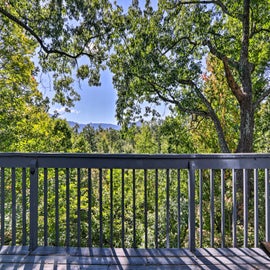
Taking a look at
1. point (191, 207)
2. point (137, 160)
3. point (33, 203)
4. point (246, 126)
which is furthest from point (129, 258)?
point (246, 126)

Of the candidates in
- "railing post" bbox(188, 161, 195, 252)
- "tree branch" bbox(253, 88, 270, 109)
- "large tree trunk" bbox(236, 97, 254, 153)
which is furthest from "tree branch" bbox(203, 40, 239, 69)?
"railing post" bbox(188, 161, 195, 252)

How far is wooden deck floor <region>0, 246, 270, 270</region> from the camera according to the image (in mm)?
2268

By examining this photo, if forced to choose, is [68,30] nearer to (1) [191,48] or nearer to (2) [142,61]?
(2) [142,61]

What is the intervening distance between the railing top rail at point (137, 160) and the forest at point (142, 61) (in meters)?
4.59

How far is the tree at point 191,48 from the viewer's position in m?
7.96

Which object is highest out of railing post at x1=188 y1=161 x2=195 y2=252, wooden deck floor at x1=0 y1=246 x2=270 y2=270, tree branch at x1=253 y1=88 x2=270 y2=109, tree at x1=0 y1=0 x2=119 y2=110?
tree at x1=0 y1=0 x2=119 y2=110

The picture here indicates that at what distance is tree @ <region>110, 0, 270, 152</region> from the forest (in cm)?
3

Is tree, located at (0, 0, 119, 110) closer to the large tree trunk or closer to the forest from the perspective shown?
the forest

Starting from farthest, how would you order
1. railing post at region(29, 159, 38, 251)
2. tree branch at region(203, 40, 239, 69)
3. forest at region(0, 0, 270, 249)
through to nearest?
tree branch at region(203, 40, 239, 69) → forest at region(0, 0, 270, 249) → railing post at region(29, 159, 38, 251)

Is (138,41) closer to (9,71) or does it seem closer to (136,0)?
(136,0)

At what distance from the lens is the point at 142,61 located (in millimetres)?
7797

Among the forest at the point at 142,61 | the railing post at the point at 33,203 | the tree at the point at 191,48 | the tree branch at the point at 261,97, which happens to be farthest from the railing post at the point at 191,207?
the tree branch at the point at 261,97

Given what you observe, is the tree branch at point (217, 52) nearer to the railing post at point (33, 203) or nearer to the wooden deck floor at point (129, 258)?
the wooden deck floor at point (129, 258)

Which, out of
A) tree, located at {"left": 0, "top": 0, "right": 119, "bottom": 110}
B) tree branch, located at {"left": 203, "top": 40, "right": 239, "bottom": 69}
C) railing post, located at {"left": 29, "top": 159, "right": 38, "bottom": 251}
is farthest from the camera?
tree branch, located at {"left": 203, "top": 40, "right": 239, "bottom": 69}
